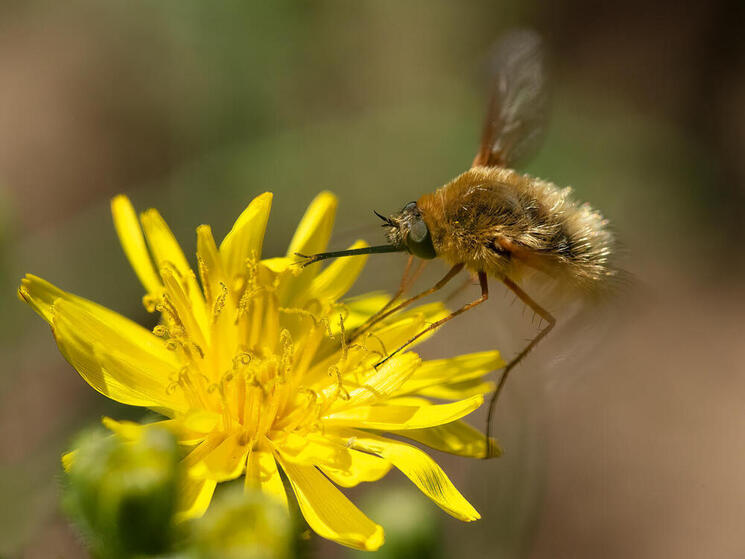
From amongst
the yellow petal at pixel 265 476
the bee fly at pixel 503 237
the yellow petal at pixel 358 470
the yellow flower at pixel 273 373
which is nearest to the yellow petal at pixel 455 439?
the yellow flower at pixel 273 373

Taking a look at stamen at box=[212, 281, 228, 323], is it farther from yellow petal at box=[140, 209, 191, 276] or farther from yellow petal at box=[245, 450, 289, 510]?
yellow petal at box=[245, 450, 289, 510]

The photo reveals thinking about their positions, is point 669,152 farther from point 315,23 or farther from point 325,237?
point 325,237

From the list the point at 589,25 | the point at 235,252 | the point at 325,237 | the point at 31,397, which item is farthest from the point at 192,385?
the point at 589,25

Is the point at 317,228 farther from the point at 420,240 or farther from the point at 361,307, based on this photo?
the point at 420,240

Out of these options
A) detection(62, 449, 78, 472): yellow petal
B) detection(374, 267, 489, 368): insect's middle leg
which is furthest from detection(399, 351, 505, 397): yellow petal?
detection(62, 449, 78, 472): yellow petal

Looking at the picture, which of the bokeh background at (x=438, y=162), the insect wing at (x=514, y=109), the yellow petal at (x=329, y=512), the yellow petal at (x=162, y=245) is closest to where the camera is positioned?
the yellow petal at (x=329, y=512)

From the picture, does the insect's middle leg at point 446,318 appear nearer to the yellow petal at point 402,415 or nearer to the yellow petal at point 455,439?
the yellow petal at point 402,415
